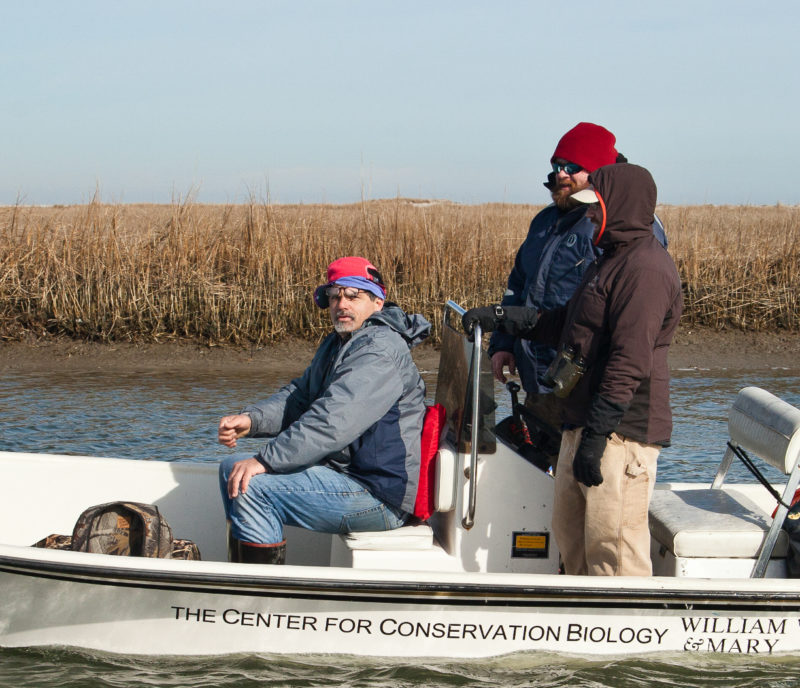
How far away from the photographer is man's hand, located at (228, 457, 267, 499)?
12.4ft

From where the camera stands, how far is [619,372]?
340 centimetres

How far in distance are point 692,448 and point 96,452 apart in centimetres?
496

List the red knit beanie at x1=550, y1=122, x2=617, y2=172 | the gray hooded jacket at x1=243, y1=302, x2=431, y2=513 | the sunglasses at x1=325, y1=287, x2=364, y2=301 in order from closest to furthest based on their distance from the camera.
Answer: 1. the gray hooded jacket at x1=243, y1=302, x2=431, y2=513
2. the sunglasses at x1=325, y1=287, x2=364, y2=301
3. the red knit beanie at x1=550, y1=122, x2=617, y2=172

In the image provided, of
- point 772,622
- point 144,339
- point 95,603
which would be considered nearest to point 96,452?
point 144,339

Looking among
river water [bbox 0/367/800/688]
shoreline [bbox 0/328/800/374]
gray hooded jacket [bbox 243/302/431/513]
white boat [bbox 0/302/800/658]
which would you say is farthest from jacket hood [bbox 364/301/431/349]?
shoreline [bbox 0/328/800/374]

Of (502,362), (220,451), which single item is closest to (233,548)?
(502,362)

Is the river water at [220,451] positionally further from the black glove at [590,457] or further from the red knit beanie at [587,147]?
the red knit beanie at [587,147]

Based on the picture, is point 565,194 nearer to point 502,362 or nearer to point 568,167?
point 568,167

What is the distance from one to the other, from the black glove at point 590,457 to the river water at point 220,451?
2.81 ft

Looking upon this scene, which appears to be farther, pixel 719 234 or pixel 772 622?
pixel 719 234

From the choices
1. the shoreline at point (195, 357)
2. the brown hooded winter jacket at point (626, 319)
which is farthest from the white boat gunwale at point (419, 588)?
the shoreline at point (195, 357)

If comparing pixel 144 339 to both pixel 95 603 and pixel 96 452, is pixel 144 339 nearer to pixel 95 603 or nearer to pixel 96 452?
pixel 96 452

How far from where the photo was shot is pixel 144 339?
11484mm

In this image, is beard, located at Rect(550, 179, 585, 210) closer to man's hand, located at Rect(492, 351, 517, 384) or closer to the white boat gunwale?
man's hand, located at Rect(492, 351, 517, 384)
